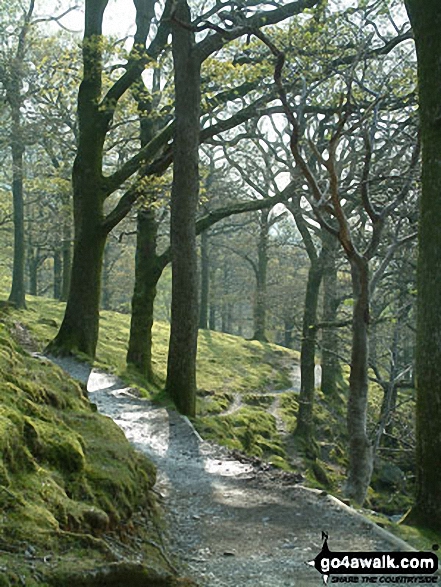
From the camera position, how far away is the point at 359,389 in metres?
9.17

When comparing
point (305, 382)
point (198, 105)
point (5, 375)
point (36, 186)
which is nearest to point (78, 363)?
point (198, 105)

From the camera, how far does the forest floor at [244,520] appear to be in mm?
4672

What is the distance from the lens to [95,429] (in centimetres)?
602

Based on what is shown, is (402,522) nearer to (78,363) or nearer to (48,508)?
(48,508)

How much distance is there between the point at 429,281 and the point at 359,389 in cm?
309

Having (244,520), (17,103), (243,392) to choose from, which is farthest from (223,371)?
(244,520)

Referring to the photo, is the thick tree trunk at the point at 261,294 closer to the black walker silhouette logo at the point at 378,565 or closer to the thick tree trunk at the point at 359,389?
the thick tree trunk at the point at 359,389

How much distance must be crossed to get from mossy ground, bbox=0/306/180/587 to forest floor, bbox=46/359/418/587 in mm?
433

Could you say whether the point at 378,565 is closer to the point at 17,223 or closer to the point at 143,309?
the point at 143,309

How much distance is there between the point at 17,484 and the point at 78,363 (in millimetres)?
10268

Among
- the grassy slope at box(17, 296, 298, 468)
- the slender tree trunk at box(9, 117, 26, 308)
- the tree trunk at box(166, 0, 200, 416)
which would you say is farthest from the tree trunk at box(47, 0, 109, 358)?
the slender tree trunk at box(9, 117, 26, 308)

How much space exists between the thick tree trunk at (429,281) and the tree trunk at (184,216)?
556 cm

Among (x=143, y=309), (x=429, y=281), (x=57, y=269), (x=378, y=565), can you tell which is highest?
(x=57, y=269)

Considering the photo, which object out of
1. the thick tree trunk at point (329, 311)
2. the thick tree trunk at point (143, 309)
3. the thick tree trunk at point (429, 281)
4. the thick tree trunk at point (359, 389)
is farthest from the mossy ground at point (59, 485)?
the thick tree trunk at point (329, 311)
